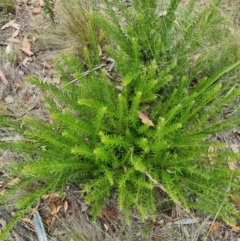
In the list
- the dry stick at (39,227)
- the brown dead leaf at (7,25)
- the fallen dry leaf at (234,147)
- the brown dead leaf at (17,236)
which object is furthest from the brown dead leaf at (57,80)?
the fallen dry leaf at (234,147)

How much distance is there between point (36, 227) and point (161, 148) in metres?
1.13

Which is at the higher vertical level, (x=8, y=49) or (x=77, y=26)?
(x=77, y=26)

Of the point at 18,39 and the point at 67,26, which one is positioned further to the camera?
the point at 18,39

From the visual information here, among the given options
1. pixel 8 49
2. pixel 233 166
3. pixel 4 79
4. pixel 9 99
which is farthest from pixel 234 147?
pixel 8 49

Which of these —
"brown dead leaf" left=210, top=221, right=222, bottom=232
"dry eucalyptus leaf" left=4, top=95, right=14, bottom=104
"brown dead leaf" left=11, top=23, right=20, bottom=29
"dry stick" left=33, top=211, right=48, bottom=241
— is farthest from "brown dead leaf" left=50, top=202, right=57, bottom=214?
"brown dead leaf" left=11, top=23, right=20, bottom=29

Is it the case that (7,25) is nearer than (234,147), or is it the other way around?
(234,147)

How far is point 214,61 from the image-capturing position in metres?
2.71

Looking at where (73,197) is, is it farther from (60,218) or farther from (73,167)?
(73,167)

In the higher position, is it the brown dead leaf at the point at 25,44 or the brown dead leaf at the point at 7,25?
the brown dead leaf at the point at 7,25

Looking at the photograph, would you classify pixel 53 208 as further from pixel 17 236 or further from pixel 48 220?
pixel 17 236

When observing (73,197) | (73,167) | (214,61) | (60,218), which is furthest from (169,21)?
(60,218)

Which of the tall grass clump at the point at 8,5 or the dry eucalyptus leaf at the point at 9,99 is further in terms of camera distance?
the tall grass clump at the point at 8,5

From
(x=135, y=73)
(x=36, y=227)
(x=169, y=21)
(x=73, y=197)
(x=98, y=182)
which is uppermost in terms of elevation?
(x=169, y=21)

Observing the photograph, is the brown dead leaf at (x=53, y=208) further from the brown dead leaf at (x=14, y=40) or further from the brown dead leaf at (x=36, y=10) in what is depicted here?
the brown dead leaf at (x=36, y=10)
